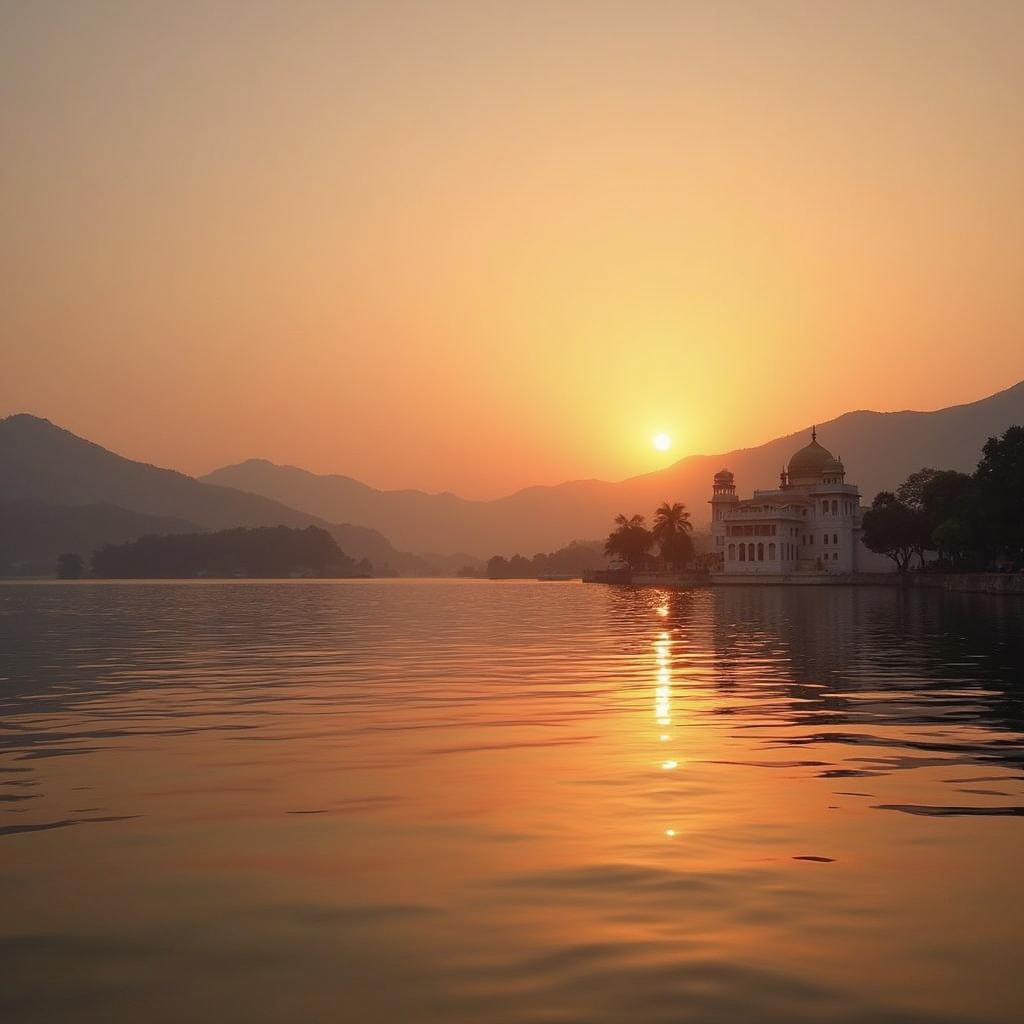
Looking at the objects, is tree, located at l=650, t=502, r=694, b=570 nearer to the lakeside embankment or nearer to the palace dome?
the lakeside embankment

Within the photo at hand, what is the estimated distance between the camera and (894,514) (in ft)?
426

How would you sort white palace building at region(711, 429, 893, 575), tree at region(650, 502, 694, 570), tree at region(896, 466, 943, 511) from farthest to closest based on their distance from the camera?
1. tree at region(650, 502, 694, 570)
2. white palace building at region(711, 429, 893, 575)
3. tree at region(896, 466, 943, 511)

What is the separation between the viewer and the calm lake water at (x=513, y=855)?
720 cm

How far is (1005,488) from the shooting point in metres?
88.8

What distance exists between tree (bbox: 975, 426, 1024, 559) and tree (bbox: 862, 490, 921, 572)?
34.0m

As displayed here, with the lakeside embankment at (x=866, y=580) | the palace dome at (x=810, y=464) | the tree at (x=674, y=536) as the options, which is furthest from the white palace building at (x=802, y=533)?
the tree at (x=674, y=536)

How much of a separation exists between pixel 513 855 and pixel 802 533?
151878 mm

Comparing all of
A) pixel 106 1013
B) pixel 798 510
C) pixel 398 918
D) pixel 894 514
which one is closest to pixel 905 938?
pixel 398 918

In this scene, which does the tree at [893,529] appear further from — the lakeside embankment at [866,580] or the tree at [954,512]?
the lakeside embankment at [866,580]

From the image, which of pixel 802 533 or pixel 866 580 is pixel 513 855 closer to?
pixel 866 580

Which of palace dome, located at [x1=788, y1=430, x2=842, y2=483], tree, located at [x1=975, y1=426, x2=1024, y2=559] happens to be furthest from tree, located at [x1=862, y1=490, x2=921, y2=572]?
tree, located at [x1=975, y1=426, x2=1024, y2=559]

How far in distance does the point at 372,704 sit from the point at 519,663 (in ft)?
34.4

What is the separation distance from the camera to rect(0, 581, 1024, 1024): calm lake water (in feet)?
23.6

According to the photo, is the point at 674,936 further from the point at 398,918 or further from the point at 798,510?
the point at 798,510
